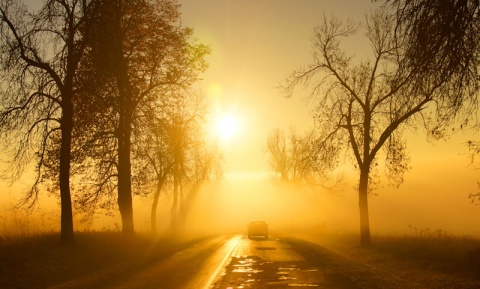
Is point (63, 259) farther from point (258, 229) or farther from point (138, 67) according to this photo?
point (258, 229)

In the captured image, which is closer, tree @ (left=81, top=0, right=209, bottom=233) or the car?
tree @ (left=81, top=0, right=209, bottom=233)

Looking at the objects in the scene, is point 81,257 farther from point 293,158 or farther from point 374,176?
point 293,158

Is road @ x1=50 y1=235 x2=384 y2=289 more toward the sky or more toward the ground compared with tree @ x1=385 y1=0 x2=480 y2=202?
more toward the ground

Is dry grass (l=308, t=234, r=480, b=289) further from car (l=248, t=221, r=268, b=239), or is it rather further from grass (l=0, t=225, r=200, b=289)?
car (l=248, t=221, r=268, b=239)

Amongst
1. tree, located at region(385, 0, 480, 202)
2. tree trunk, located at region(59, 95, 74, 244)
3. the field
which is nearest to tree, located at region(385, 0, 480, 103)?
tree, located at region(385, 0, 480, 202)

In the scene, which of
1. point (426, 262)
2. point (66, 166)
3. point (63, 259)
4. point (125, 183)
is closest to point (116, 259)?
point (63, 259)

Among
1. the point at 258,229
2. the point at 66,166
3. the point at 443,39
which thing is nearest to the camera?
the point at 443,39

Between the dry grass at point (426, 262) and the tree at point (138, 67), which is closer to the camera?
the dry grass at point (426, 262)

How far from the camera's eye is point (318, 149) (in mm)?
28000

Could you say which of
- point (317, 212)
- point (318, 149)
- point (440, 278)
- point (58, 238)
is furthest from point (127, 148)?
point (317, 212)

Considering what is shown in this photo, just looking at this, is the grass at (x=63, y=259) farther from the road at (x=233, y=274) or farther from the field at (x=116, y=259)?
the road at (x=233, y=274)

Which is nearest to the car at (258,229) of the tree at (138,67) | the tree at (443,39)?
the tree at (138,67)

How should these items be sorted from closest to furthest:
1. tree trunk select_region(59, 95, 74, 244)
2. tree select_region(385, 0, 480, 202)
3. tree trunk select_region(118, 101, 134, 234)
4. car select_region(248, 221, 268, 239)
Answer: tree select_region(385, 0, 480, 202)
tree trunk select_region(59, 95, 74, 244)
tree trunk select_region(118, 101, 134, 234)
car select_region(248, 221, 268, 239)

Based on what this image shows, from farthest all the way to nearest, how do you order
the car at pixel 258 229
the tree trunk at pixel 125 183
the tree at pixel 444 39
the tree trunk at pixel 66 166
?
1. the car at pixel 258 229
2. the tree trunk at pixel 125 183
3. the tree trunk at pixel 66 166
4. the tree at pixel 444 39
